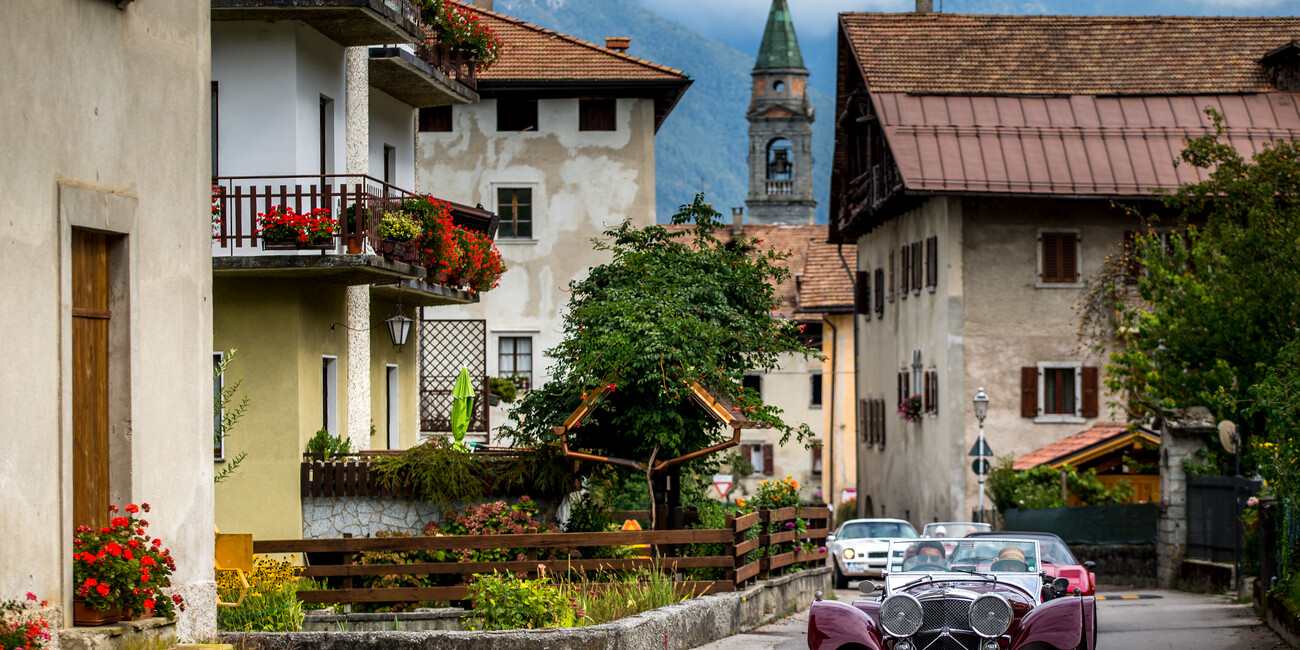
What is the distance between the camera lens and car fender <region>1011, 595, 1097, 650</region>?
42.3 feet

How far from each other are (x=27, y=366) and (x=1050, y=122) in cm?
3208

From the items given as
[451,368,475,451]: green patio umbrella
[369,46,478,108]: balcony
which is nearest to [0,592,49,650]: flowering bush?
[451,368,475,451]: green patio umbrella

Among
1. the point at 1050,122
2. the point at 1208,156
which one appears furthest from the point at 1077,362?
the point at 1208,156

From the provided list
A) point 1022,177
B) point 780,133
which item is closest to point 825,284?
point 1022,177

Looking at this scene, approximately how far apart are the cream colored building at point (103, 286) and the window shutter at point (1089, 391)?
29509 mm

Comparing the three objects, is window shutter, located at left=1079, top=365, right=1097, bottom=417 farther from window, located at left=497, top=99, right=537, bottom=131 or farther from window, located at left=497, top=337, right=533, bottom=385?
window, located at left=497, top=99, right=537, bottom=131

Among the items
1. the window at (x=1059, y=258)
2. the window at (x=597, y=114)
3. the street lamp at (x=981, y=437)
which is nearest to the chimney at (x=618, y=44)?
the window at (x=597, y=114)

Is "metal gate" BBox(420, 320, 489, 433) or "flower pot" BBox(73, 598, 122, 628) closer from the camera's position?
"flower pot" BBox(73, 598, 122, 628)

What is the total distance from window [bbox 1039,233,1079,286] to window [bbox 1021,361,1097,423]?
1952 millimetres

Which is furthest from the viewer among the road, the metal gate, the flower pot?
the metal gate

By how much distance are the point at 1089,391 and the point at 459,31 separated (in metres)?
19.6

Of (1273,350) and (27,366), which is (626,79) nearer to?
(1273,350)

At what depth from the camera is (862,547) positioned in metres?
31.2

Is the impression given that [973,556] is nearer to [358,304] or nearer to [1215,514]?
[358,304]
